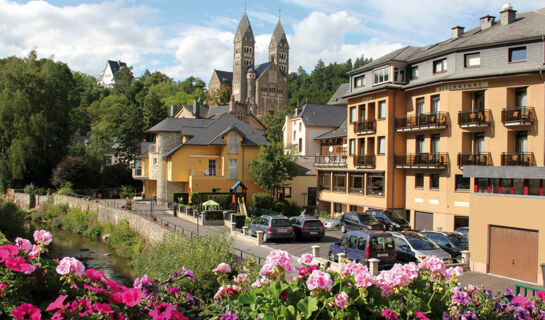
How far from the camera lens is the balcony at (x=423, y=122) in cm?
2914

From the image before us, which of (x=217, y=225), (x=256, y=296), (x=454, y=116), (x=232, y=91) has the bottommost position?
(x=217, y=225)

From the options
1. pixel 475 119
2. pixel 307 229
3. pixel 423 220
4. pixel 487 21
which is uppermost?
pixel 487 21

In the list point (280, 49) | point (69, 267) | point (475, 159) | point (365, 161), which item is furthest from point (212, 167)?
point (280, 49)

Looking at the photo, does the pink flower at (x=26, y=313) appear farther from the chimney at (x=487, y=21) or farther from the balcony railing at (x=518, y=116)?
the chimney at (x=487, y=21)

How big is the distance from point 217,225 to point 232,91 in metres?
116

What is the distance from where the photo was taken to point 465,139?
1128 inches

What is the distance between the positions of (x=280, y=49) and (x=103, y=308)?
515 ft

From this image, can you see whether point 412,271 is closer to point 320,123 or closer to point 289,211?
point 289,211

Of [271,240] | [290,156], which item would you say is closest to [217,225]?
[271,240]

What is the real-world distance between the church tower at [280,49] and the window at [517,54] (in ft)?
431

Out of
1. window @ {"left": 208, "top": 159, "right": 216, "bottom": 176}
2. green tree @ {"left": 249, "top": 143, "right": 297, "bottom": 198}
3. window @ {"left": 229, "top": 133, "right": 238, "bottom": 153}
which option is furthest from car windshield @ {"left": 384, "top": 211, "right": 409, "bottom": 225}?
window @ {"left": 208, "top": 159, "right": 216, "bottom": 176}

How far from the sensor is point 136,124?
2557 inches

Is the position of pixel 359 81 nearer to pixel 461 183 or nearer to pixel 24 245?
pixel 461 183

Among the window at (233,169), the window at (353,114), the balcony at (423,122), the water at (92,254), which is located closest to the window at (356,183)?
the window at (353,114)
